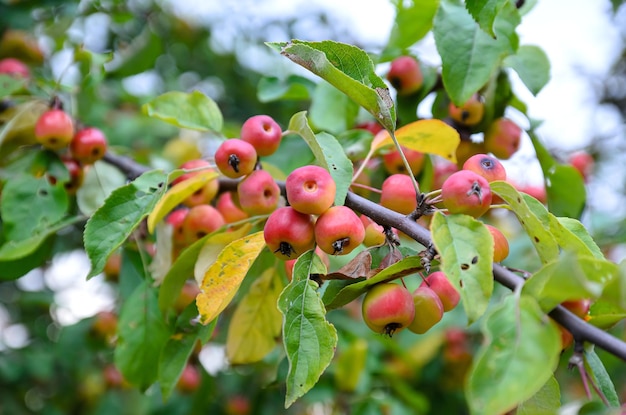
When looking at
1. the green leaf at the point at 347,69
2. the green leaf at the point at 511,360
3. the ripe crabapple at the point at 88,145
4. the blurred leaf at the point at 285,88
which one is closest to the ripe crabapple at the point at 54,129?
the ripe crabapple at the point at 88,145

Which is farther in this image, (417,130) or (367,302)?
(417,130)

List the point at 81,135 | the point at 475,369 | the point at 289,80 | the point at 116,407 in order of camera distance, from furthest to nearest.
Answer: the point at 116,407 < the point at 289,80 < the point at 81,135 < the point at 475,369

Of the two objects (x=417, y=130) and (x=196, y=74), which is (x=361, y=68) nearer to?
(x=417, y=130)

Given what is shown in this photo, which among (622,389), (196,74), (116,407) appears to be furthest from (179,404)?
(622,389)

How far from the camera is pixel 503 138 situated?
4.61 feet

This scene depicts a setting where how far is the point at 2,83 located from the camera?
1.53 metres

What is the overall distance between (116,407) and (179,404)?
45 cm

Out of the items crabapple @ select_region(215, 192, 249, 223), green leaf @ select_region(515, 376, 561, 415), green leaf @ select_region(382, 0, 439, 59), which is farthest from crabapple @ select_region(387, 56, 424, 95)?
green leaf @ select_region(515, 376, 561, 415)

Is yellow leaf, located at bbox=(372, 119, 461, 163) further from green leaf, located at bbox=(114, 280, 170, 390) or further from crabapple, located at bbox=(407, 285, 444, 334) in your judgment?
green leaf, located at bbox=(114, 280, 170, 390)

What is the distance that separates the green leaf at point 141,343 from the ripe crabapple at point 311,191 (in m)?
0.55

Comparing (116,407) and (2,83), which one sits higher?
(2,83)

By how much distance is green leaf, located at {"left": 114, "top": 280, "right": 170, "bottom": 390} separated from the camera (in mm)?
1311

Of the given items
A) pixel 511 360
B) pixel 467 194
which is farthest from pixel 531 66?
pixel 511 360

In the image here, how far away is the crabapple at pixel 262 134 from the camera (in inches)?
44.0
